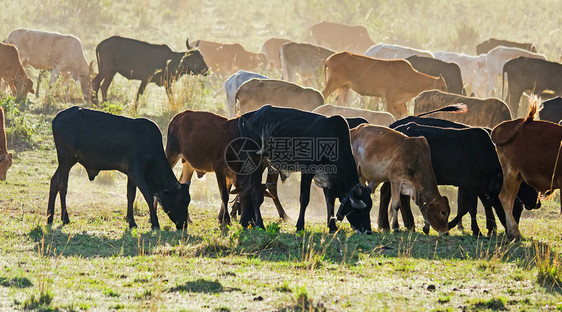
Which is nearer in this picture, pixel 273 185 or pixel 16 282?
pixel 16 282

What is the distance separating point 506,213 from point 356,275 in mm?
3121

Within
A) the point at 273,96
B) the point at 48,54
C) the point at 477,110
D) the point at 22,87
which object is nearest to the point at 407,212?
the point at 477,110

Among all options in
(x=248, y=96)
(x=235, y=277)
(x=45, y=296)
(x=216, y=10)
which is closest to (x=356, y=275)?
(x=235, y=277)

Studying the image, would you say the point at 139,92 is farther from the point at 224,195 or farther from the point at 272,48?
the point at 272,48

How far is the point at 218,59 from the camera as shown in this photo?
104 ft

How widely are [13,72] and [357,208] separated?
12892mm

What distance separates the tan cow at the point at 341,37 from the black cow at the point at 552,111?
22.0 metres

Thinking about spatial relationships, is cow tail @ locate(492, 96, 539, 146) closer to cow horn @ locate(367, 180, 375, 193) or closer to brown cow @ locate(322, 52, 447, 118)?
cow horn @ locate(367, 180, 375, 193)

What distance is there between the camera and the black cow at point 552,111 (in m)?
15.8

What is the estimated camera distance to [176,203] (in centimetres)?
1107

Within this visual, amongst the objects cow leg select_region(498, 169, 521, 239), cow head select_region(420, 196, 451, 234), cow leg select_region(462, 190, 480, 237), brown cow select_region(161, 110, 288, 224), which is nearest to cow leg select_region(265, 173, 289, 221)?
brown cow select_region(161, 110, 288, 224)

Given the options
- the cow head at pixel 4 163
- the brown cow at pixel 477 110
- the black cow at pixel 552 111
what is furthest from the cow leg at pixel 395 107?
the cow head at pixel 4 163

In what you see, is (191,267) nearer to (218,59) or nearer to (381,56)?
(381,56)

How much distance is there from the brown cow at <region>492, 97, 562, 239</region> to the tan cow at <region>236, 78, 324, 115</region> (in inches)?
311
